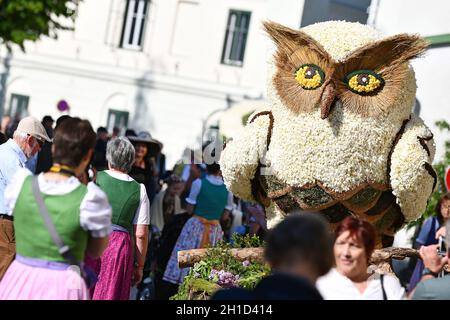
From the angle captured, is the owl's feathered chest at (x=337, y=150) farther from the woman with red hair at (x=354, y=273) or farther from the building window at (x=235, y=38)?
the building window at (x=235, y=38)

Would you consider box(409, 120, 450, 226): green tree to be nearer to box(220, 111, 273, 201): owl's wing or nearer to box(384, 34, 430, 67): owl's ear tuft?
box(220, 111, 273, 201): owl's wing

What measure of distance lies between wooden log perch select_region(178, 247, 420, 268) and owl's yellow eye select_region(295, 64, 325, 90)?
130cm

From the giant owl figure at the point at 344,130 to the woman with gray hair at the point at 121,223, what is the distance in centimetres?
94

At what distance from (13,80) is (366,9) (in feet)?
69.4

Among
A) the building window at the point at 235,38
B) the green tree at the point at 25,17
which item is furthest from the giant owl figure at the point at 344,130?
the building window at the point at 235,38

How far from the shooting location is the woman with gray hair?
827cm

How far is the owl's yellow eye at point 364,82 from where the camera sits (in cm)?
813

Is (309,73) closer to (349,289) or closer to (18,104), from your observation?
(349,289)

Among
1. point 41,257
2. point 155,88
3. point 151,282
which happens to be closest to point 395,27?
point 151,282

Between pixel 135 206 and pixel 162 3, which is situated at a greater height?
pixel 162 3

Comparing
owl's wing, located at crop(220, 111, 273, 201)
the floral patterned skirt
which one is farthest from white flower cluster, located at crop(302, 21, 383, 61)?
the floral patterned skirt

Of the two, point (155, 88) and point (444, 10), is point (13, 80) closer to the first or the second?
point (155, 88)

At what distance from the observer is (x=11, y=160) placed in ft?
29.8

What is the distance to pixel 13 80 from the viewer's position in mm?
35000
